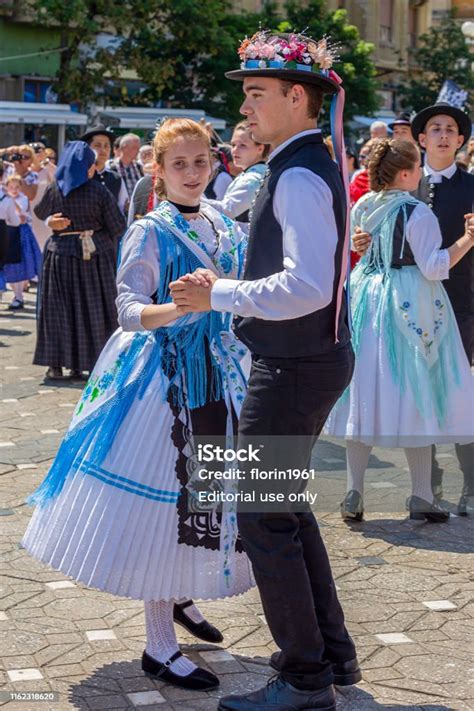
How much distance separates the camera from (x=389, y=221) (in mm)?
5949

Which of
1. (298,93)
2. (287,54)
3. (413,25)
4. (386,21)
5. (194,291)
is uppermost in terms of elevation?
(413,25)

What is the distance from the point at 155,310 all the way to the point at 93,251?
606cm

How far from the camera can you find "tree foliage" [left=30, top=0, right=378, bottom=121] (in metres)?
31.1

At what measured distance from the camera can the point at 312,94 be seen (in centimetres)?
367

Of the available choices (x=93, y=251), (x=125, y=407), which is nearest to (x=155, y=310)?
(x=125, y=407)

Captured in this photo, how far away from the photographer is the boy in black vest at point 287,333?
11.7 ft

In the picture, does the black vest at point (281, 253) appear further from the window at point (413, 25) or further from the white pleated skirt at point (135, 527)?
the window at point (413, 25)

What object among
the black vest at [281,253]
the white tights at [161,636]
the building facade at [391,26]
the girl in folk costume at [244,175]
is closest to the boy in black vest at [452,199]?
the girl in folk costume at [244,175]

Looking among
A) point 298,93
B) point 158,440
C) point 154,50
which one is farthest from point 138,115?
point 298,93

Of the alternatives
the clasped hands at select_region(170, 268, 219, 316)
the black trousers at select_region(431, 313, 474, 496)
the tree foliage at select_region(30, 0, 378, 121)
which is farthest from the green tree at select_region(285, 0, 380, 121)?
the clasped hands at select_region(170, 268, 219, 316)

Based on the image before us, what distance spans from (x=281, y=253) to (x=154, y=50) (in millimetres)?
30630

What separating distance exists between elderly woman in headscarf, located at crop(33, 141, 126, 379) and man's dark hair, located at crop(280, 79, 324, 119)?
621cm

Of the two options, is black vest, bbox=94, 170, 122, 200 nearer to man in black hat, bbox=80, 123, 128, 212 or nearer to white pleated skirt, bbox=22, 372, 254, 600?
man in black hat, bbox=80, 123, 128, 212

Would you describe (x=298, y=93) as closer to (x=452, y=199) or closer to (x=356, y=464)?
(x=356, y=464)
